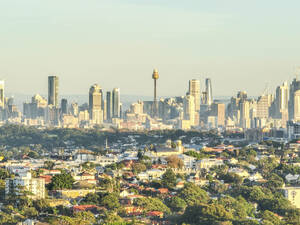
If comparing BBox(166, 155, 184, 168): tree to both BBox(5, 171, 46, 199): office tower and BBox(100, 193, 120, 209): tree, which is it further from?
BBox(100, 193, 120, 209): tree

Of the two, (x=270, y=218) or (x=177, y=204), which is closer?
(x=270, y=218)

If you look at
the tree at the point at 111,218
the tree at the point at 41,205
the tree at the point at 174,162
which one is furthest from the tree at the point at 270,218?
the tree at the point at 174,162

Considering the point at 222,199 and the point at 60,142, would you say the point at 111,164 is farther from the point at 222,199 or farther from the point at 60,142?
the point at 60,142

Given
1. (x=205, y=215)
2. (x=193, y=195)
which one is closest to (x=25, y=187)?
(x=193, y=195)

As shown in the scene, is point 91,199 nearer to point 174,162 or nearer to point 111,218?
Answer: point 111,218

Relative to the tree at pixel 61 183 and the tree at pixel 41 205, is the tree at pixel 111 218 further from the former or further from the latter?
the tree at pixel 61 183

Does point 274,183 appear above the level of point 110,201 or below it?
below
